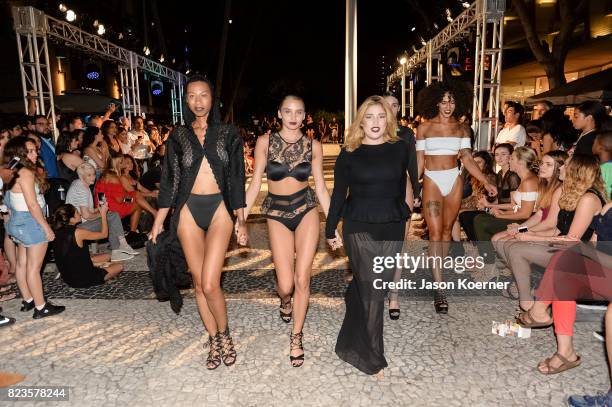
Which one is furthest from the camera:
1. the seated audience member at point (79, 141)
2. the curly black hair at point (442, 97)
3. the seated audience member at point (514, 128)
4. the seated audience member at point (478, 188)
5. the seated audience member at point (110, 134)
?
the seated audience member at point (110, 134)

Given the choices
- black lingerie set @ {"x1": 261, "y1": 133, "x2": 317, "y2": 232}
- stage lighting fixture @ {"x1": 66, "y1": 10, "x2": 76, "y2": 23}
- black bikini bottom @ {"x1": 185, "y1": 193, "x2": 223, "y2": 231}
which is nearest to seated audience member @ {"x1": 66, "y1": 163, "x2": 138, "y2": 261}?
black bikini bottom @ {"x1": 185, "y1": 193, "x2": 223, "y2": 231}

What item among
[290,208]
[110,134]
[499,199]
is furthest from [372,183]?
[110,134]

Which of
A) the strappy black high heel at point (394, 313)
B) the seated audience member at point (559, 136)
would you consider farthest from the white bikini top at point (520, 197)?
the strappy black high heel at point (394, 313)

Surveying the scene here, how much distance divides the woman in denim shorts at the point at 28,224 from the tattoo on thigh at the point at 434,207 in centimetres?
348

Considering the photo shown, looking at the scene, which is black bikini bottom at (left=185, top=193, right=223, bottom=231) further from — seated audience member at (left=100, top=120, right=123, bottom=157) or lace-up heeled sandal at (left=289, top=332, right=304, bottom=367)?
seated audience member at (left=100, top=120, right=123, bottom=157)

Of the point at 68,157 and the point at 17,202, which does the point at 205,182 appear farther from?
the point at 68,157

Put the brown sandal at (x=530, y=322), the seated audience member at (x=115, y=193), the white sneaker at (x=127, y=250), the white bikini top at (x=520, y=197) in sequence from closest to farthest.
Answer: the brown sandal at (x=530, y=322)
the white bikini top at (x=520, y=197)
the white sneaker at (x=127, y=250)
the seated audience member at (x=115, y=193)

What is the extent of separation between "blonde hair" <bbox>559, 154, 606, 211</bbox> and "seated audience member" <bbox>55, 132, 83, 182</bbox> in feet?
19.8

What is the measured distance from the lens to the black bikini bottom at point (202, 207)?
3125mm

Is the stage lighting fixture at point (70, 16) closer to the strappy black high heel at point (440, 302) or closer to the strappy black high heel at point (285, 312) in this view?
the strappy black high heel at point (285, 312)

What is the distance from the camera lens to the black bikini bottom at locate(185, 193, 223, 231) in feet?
10.3

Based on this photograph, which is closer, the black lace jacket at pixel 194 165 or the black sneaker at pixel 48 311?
the black lace jacket at pixel 194 165

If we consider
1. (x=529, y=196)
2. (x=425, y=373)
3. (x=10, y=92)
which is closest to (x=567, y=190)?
(x=529, y=196)

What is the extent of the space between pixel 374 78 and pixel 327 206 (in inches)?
1778
